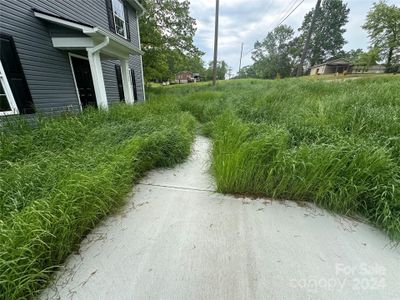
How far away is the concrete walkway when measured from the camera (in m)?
1.19

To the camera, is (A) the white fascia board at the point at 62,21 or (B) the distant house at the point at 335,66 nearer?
(A) the white fascia board at the point at 62,21

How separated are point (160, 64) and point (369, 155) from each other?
14.3 meters

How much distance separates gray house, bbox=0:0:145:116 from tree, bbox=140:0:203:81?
7.34m

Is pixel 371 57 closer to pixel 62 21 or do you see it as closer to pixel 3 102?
pixel 62 21

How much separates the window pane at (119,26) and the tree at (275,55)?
4095cm

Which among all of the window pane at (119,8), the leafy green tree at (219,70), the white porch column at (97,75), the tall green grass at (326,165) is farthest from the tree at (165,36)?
the leafy green tree at (219,70)

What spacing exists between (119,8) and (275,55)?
47435 millimetres

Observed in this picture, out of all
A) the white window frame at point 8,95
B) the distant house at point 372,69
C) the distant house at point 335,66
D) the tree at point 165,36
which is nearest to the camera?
the white window frame at point 8,95

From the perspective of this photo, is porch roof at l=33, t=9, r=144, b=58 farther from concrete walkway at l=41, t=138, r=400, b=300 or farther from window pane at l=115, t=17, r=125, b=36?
concrete walkway at l=41, t=138, r=400, b=300

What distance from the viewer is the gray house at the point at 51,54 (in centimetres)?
361

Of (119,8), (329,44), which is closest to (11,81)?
(119,8)

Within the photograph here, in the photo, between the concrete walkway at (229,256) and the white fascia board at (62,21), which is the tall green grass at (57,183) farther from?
the white fascia board at (62,21)

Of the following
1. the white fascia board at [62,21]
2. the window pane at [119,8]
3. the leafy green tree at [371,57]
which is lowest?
the white fascia board at [62,21]

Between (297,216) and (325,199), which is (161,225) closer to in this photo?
(297,216)
